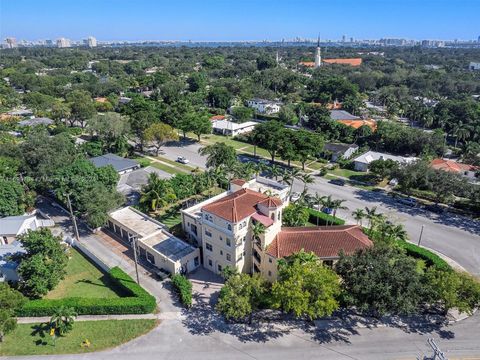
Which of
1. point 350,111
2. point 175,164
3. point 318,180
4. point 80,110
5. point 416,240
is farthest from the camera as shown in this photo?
point 350,111

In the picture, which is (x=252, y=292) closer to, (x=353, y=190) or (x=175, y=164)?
(x=353, y=190)

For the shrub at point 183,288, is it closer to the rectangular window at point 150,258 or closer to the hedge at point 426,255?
the rectangular window at point 150,258

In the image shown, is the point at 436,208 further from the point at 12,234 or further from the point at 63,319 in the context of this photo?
the point at 12,234

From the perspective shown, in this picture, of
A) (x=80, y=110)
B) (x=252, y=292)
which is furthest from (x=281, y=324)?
(x=80, y=110)

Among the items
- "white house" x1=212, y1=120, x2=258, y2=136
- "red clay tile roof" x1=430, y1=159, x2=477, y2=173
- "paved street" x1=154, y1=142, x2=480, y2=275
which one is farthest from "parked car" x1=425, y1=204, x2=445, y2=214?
"white house" x1=212, y1=120, x2=258, y2=136

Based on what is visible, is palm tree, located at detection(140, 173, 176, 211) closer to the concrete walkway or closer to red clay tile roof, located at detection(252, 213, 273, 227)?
red clay tile roof, located at detection(252, 213, 273, 227)

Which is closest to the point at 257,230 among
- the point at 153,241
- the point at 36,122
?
the point at 153,241
